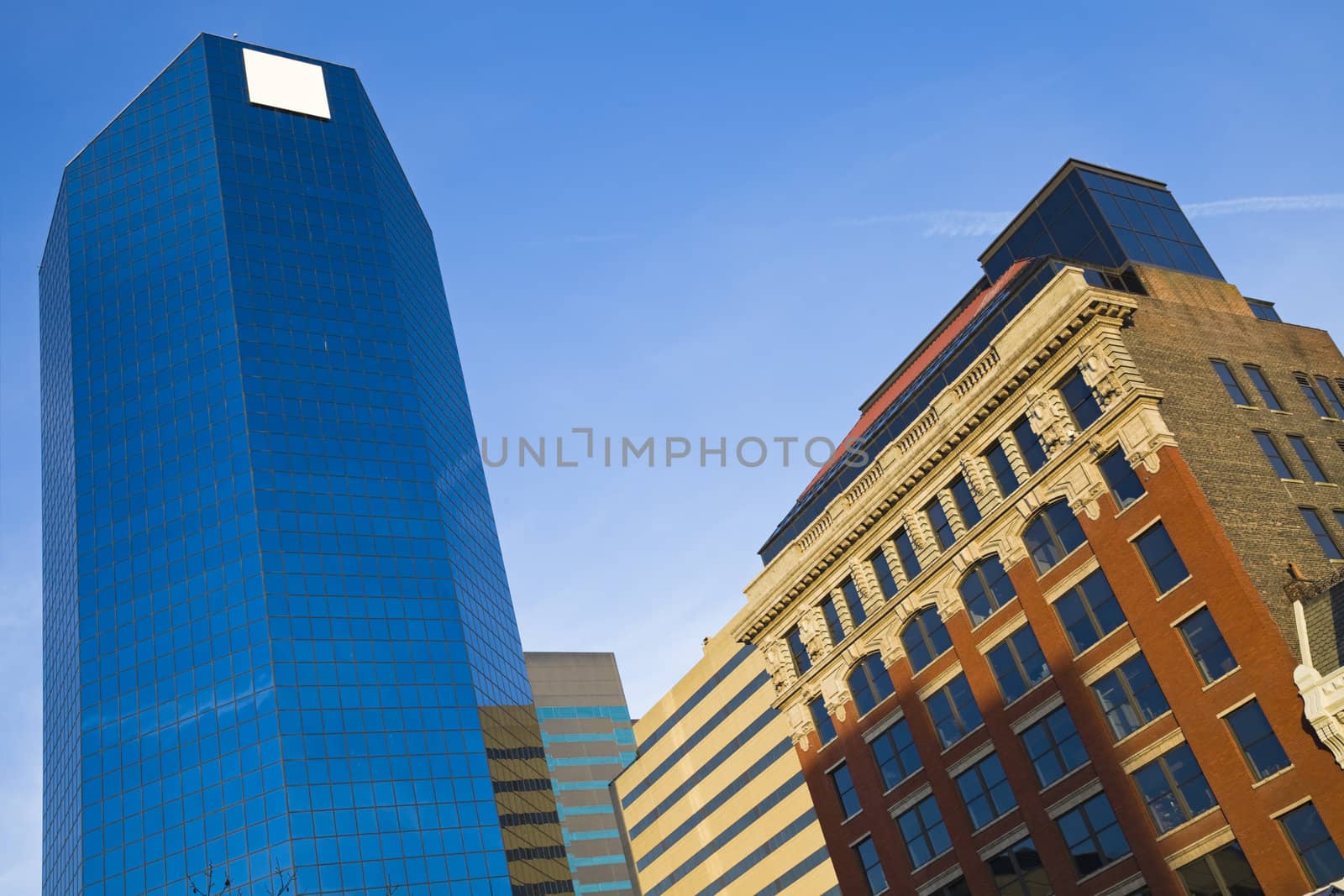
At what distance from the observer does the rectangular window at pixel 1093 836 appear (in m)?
44.6

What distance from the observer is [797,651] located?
62.3 m

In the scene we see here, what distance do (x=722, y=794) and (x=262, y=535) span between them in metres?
45.6

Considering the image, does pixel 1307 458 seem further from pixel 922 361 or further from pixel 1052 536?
pixel 922 361

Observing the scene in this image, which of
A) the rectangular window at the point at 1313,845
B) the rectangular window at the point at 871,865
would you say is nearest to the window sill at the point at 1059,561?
the rectangular window at the point at 1313,845

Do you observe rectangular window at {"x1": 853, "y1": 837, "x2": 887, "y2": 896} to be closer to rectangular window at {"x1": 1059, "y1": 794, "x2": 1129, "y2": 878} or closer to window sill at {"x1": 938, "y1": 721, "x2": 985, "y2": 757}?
window sill at {"x1": 938, "y1": 721, "x2": 985, "y2": 757}

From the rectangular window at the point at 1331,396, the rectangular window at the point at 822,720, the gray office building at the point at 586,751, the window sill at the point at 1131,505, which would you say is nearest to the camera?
the window sill at the point at 1131,505

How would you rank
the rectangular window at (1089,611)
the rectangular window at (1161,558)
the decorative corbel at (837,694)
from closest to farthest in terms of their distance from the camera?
the rectangular window at (1161,558), the rectangular window at (1089,611), the decorative corbel at (837,694)

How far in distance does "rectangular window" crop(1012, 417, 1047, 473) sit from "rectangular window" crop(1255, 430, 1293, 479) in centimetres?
786

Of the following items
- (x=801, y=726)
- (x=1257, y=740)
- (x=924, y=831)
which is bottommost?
(x=1257, y=740)

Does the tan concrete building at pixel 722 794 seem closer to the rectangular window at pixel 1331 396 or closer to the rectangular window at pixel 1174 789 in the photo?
the rectangular window at pixel 1331 396

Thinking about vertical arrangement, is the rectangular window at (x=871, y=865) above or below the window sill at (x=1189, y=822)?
above

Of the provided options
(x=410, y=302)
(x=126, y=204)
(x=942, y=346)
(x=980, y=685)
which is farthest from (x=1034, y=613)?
(x=126, y=204)

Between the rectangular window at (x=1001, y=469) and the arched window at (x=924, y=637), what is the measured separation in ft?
21.0

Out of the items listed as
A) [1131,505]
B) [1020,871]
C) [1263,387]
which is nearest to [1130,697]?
[1131,505]
